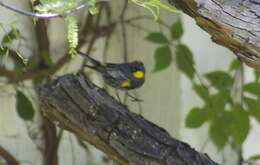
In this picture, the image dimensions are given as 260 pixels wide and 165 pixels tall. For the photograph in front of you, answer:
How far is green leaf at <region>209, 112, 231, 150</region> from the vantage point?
6.43 ft

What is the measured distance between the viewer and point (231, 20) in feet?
3.69

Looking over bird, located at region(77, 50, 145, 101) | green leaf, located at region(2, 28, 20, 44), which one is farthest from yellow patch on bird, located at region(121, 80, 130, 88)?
green leaf, located at region(2, 28, 20, 44)

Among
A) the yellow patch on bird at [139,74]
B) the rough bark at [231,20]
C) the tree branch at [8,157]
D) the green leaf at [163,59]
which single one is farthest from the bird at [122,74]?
the rough bark at [231,20]

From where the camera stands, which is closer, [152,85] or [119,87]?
[119,87]

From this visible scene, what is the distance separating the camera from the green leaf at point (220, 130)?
196 centimetres

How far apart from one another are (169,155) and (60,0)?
55cm

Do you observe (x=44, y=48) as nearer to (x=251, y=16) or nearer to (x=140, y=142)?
(x=140, y=142)

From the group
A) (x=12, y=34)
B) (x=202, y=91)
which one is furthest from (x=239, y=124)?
(x=12, y=34)

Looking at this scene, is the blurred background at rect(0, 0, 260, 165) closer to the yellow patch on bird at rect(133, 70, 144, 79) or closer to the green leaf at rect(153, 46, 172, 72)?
the green leaf at rect(153, 46, 172, 72)

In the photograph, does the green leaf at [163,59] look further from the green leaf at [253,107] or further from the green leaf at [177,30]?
the green leaf at [253,107]

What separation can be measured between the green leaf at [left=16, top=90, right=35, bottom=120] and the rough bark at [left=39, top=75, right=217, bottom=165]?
2.07 feet

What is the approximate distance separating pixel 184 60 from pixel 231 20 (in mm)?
936

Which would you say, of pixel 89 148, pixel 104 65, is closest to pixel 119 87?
pixel 104 65

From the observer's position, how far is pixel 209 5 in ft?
3.63
